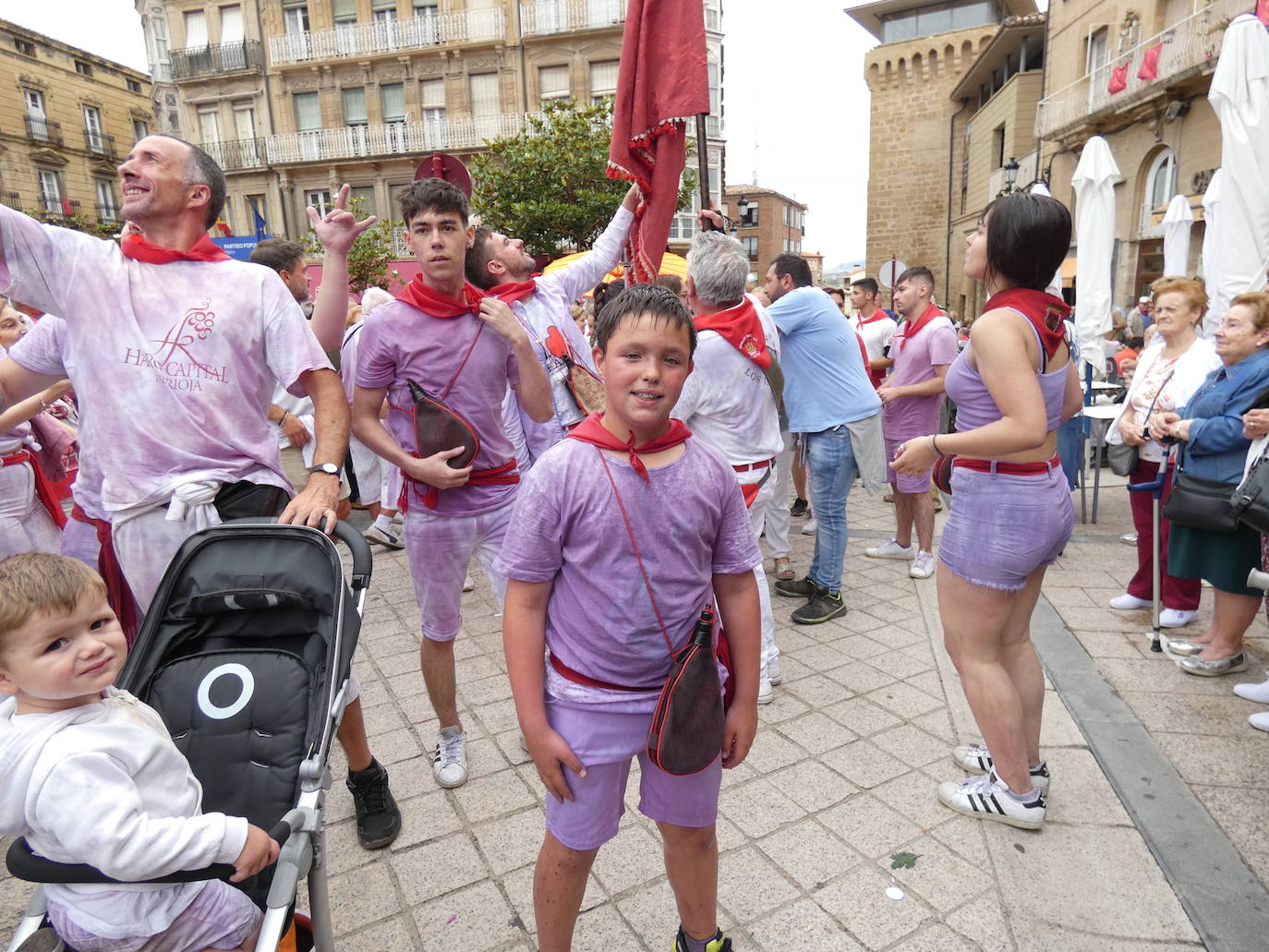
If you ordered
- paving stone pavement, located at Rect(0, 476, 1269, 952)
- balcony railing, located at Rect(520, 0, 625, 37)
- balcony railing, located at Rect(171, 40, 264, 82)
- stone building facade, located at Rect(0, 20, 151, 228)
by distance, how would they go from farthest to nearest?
stone building facade, located at Rect(0, 20, 151, 228) → balcony railing, located at Rect(171, 40, 264, 82) → balcony railing, located at Rect(520, 0, 625, 37) → paving stone pavement, located at Rect(0, 476, 1269, 952)

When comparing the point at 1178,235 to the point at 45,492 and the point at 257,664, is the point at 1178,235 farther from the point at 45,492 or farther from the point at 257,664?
the point at 45,492

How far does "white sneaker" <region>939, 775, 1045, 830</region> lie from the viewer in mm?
2732

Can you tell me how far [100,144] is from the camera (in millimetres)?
35938

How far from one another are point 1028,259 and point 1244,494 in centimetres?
157

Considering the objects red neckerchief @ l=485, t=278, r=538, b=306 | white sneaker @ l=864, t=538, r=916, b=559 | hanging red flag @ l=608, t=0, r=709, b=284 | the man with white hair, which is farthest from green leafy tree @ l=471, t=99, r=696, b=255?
the man with white hair

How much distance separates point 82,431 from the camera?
229 centimetres

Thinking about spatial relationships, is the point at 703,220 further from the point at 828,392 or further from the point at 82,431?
the point at 82,431

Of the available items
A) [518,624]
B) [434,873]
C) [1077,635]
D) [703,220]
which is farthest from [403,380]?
[1077,635]

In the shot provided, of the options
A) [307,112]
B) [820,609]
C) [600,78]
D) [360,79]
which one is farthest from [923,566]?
[307,112]

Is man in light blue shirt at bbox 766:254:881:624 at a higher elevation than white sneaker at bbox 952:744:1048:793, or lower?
higher

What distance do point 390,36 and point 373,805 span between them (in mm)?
32007

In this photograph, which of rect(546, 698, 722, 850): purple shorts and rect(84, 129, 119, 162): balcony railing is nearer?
rect(546, 698, 722, 850): purple shorts

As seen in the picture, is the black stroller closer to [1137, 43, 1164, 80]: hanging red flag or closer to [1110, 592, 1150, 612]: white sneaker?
[1110, 592, 1150, 612]: white sneaker

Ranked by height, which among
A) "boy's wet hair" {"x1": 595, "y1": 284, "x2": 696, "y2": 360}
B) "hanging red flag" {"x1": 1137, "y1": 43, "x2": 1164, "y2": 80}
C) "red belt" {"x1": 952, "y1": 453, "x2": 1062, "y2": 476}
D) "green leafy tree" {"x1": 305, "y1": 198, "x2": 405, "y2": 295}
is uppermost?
"hanging red flag" {"x1": 1137, "y1": 43, "x2": 1164, "y2": 80}
